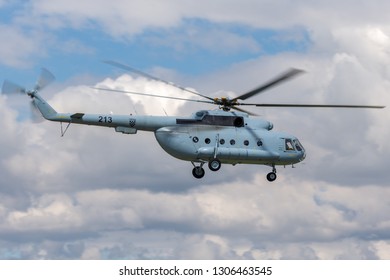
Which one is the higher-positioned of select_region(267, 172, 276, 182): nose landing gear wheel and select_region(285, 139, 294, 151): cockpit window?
select_region(285, 139, 294, 151): cockpit window

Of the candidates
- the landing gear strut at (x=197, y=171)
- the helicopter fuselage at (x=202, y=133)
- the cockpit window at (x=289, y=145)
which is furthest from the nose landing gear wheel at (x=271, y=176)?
the landing gear strut at (x=197, y=171)

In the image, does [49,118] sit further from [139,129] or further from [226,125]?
[226,125]

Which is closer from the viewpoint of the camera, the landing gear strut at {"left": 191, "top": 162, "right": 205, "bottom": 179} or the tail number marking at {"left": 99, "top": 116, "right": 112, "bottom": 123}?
the tail number marking at {"left": 99, "top": 116, "right": 112, "bottom": 123}

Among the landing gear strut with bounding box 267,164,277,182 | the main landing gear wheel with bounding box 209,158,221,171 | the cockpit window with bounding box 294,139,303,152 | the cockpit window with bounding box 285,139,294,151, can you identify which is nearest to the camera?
the main landing gear wheel with bounding box 209,158,221,171

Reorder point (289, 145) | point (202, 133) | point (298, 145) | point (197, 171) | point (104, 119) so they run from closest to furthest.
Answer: point (104, 119) → point (202, 133) → point (197, 171) → point (289, 145) → point (298, 145)

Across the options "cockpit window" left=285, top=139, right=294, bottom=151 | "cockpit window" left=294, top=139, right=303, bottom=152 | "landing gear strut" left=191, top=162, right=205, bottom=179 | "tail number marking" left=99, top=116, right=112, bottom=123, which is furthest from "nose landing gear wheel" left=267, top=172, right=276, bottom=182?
"tail number marking" left=99, top=116, right=112, bottom=123

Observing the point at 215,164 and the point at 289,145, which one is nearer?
the point at 215,164

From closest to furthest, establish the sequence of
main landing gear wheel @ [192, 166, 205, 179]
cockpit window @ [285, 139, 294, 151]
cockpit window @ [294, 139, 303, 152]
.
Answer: main landing gear wheel @ [192, 166, 205, 179] → cockpit window @ [285, 139, 294, 151] → cockpit window @ [294, 139, 303, 152]

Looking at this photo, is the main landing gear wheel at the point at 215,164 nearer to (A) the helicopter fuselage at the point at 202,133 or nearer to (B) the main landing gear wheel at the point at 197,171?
(A) the helicopter fuselage at the point at 202,133

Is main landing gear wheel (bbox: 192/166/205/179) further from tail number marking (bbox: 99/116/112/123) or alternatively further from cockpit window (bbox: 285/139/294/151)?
tail number marking (bbox: 99/116/112/123)

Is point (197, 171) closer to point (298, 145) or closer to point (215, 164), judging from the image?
point (215, 164)

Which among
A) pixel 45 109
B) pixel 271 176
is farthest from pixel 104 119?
pixel 271 176

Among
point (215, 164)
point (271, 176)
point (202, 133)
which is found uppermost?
point (202, 133)
